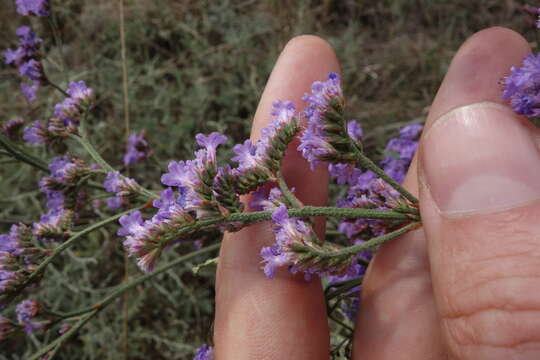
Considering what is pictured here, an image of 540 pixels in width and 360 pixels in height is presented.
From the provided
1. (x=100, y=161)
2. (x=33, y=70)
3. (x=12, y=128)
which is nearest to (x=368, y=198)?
(x=100, y=161)

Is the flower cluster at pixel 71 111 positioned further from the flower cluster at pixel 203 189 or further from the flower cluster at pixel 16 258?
the flower cluster at pixel 203 189

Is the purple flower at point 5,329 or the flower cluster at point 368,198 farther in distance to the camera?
the purple flower at point 5,329

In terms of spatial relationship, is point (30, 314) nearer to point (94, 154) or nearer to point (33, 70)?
point (94, 154)

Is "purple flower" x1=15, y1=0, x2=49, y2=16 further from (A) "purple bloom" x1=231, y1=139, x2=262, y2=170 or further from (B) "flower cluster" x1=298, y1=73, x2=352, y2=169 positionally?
(B) "flower cluster" x1=298, y1=73, x2=352, y2=169

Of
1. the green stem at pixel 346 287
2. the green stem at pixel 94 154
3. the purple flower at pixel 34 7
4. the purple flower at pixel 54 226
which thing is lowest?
the green stem at pixel 346 287

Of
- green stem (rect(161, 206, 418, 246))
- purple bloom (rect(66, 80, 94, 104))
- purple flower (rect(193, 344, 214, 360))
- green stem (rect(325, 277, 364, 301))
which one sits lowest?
purple flower (rect(193, 344, 214, 360))

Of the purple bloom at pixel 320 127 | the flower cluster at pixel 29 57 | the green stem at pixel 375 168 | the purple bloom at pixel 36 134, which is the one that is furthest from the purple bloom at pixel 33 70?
the green stem at pixel 375 168

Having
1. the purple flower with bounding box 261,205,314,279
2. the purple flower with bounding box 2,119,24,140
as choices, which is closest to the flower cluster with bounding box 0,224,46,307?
the purple flower with bounding box 2,119,24,140

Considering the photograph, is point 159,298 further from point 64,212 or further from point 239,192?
point 239,192
